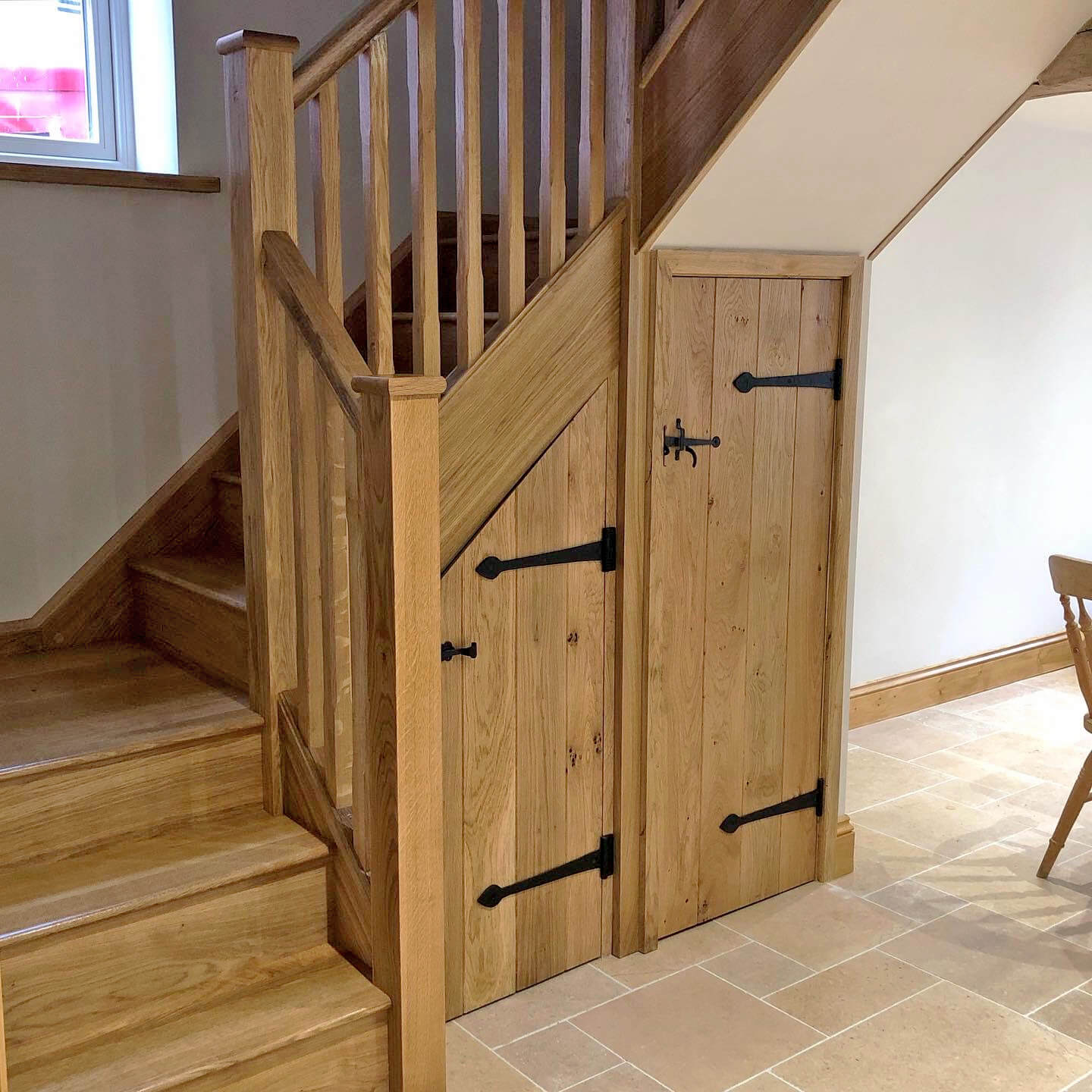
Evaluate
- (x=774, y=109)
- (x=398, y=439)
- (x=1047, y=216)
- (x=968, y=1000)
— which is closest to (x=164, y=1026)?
(x=398, y=439)

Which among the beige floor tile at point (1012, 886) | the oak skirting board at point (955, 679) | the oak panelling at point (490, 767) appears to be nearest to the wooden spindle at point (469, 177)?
the oak panelling at point (490, 767)

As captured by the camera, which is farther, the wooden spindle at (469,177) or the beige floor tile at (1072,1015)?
the beige floor tile at (1072,1015)

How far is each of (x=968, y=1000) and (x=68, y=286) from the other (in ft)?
9.05

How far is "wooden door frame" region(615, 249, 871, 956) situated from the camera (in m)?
2.83

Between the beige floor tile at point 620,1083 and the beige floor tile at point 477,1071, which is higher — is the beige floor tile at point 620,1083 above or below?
below

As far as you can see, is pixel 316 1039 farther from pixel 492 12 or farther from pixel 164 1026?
pixel 492 12

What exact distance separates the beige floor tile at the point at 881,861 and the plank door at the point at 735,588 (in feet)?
0.63

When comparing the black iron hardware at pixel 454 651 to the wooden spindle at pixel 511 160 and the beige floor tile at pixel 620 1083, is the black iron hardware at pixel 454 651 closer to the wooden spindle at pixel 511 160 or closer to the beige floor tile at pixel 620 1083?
the wooden spindle at pixel 511 160

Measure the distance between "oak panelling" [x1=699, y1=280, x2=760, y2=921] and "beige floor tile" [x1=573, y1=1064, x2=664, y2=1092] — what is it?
71 cm

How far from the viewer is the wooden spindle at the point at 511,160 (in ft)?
8.33

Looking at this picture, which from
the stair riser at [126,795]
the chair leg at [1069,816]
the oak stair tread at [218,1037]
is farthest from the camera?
the chair leg at [1069,816]

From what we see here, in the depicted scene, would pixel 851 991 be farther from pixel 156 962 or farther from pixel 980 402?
pixel 980 402

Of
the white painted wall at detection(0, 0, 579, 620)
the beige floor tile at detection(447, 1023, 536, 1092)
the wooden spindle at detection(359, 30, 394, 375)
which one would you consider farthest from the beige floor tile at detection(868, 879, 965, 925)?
the white painted wall at detection(0, 0, 579, 620)

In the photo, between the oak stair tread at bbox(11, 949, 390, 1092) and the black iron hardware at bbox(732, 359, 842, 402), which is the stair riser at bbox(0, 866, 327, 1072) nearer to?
the oak stair tread at bbox(11, 949, 390, 1092)
